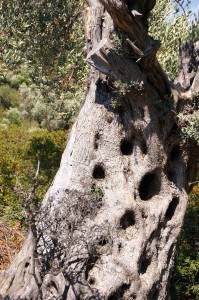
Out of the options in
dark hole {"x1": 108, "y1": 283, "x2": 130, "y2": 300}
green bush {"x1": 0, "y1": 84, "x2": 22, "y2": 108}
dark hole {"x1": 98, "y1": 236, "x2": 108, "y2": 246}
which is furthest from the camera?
green bush {"x1": 0, "y1": 84, "x2": 22, "y2": 108}

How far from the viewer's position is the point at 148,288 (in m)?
7.43

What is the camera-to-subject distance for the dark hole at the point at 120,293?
7.14 metres

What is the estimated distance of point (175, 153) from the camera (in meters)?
8.38

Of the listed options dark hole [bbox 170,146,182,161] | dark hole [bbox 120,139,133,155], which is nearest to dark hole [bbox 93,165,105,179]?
dark hole [bbox 120,139,133,155]

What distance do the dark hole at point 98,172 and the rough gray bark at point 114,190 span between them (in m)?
0.02

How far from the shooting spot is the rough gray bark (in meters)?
7.02

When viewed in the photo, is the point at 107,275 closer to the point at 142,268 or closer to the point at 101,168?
the point at 142,268

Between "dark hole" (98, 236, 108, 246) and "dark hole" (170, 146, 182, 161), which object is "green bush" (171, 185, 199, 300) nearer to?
"dark hole" (170, 146, 182, 161)

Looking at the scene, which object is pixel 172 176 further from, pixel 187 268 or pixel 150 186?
pixel 187 268

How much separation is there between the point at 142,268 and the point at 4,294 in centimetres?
207

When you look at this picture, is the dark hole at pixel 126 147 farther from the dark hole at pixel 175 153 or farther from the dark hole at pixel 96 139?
the dark hole at pixel 175 153

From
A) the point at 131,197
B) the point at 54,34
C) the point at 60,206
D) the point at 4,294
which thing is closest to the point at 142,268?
the point at 131,197

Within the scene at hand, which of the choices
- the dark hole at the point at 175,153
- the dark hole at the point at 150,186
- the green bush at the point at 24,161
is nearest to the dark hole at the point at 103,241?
the dark hole at the point at 150,186

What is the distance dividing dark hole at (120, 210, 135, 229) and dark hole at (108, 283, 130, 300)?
2.84 ft
